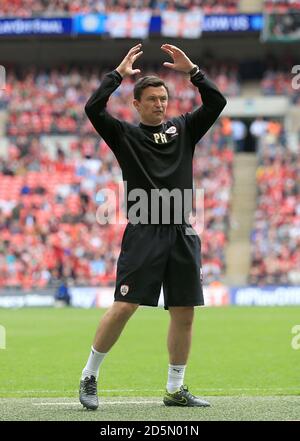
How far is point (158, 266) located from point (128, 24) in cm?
2657

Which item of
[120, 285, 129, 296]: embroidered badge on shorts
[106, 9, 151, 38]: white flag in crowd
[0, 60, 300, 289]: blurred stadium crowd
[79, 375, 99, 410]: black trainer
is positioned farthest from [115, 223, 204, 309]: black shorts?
[106, 9, 151, 38]: white flag in crowd

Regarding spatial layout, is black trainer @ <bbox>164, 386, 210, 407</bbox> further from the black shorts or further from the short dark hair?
the short dark hair

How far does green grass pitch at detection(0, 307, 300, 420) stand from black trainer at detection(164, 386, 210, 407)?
0.13 metres

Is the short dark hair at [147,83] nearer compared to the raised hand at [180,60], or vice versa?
the short dark hair at [147,83]

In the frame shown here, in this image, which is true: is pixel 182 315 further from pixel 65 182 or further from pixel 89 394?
pixel 65 182

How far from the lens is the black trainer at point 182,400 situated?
23.7 feet

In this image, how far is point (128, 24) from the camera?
3278 cm

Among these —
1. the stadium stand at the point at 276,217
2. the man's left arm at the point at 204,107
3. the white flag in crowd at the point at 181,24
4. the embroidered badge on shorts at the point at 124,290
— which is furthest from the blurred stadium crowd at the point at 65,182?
the embroidered badge on shorts at the point at 124,290

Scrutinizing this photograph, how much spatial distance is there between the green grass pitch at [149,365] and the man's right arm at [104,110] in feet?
6.39

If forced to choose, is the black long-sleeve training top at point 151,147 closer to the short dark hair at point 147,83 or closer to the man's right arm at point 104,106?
the man's right arm at point 104,106

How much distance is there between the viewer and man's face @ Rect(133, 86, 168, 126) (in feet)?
23.5

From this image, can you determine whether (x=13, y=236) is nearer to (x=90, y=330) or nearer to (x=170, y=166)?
(x=90, y=330)

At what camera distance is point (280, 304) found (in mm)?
26016

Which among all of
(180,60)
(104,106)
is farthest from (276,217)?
(104,106)
